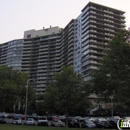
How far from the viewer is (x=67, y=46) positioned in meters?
152

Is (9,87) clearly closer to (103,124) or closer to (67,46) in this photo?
(103,124)

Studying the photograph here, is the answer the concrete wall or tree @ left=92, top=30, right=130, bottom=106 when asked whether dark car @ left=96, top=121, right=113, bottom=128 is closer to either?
tree @ left=92, top=30, right=130, bottom=106

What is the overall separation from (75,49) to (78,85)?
95085mm

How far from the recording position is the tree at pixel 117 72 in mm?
31594

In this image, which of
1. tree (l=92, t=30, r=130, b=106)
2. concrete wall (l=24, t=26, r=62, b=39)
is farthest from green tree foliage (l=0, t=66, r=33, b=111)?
concrete wall (l=24, t=26, r=62, b=39)

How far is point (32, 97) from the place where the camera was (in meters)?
72.1

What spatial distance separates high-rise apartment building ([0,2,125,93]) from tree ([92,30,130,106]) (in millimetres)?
72529

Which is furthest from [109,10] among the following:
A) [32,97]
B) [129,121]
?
[129,121]

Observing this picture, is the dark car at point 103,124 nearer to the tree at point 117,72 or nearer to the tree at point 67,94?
the tree at point 67,94

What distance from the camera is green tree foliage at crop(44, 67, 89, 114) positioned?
150ft

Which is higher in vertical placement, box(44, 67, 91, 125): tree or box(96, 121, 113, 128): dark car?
box(44, 67, 91, 125): tree

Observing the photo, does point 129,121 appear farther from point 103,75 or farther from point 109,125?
point 109,125

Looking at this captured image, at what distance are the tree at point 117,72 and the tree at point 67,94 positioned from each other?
8.78 m

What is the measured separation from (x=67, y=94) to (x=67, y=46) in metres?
107
